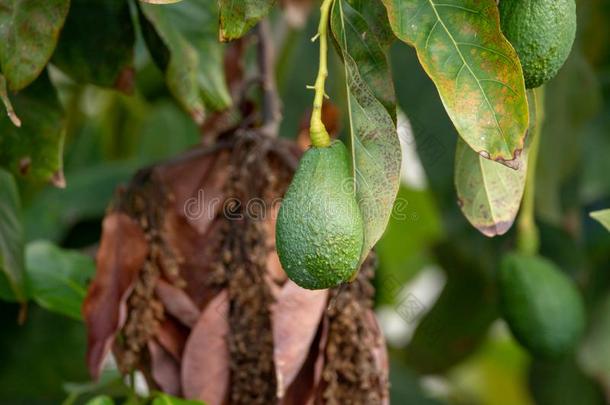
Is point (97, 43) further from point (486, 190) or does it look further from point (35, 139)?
point (486, 190)

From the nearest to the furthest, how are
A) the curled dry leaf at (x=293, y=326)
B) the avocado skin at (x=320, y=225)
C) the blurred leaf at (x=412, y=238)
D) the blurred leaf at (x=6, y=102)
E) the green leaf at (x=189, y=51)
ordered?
the avocado skin at (x=320, y=225), the blurred leaf at (x=6, y=102), the curled dry leaf at (x=293, y=326), the green leaf at (x=189, y=51), the blurred leaf at (x=412, y=238)

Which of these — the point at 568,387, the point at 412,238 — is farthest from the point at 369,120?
the point at 412,238

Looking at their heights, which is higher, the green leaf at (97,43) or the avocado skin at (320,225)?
the avocado skin at (320,225)

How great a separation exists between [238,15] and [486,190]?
30 cm

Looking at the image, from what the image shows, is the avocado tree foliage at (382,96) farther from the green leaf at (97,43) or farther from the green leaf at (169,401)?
the green leaf at (97,43)

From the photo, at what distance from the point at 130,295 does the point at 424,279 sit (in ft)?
5.74

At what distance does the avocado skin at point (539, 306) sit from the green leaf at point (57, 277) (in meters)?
0.60

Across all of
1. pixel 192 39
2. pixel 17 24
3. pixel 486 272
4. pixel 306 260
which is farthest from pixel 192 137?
pixel 306 260

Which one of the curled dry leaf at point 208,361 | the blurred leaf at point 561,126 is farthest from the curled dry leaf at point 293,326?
the blurred leaf at point 561,126

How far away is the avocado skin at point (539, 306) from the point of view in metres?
1.53

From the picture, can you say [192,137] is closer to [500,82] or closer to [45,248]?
[45,248]

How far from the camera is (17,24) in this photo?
109 centimetres

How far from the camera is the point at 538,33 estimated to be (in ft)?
3.15

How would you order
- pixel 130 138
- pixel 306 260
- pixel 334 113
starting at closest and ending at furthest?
pixel 306 260 → pixel 334 113 → pixel 130 138
